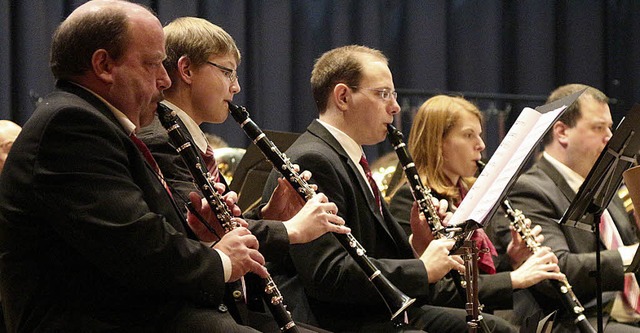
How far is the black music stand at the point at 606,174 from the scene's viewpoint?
3486mm

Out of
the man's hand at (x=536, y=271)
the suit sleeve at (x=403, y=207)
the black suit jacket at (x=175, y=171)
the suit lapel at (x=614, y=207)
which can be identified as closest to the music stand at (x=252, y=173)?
the suit sleeve at (x=403, y=207)

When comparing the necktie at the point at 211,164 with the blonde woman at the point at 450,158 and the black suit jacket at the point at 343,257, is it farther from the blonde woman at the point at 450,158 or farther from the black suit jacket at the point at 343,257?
the blonde woman at the point at 450,158

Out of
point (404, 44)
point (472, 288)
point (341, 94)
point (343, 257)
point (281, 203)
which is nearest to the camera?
point (472, 288)

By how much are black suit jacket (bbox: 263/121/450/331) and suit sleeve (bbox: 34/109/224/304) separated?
3.47ft

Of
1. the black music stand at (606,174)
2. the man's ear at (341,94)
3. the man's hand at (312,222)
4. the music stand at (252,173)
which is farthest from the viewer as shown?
the music stand at (252,173)

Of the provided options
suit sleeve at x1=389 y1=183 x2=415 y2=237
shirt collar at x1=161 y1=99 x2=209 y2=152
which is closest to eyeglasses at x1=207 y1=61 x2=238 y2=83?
shirt collar at x1=161 y1=99 x2=209 y2=152

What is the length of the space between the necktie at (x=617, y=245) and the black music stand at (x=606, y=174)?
0.73 m

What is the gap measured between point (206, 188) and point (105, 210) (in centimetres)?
53

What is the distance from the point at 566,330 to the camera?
13.5 ft

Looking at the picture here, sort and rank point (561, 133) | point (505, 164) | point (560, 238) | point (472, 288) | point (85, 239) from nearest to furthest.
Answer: point (85, 239)
point (505, 164)
point (472, 288)
point (560, 238)
point (561, 133)

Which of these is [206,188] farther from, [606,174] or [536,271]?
[536,271]

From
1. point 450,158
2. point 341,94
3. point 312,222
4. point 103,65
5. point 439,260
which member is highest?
point 103,65

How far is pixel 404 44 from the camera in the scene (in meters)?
7.12

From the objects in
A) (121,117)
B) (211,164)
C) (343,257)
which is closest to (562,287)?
(343,257)
